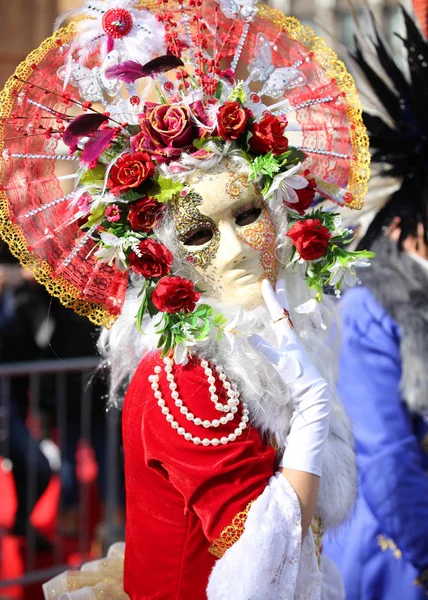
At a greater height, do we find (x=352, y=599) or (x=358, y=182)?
(x=358, y=182)

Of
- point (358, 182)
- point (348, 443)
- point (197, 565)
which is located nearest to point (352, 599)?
point (348, 443)

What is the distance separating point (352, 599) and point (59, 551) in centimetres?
243

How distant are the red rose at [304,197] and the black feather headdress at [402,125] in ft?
2.58

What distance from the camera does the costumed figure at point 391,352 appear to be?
285cm

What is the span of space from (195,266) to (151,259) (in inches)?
6.1

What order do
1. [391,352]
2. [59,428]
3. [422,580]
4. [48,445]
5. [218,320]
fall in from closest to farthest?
1. [218,320]
2. [422,580]
3. [391,352]
4. [59,428]
5. [48,445]

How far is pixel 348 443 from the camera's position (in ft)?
7.54

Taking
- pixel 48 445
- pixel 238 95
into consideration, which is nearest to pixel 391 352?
pixel 238 95

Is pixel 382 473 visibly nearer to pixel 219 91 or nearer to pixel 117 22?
pixel 219 91

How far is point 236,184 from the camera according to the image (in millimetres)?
2037

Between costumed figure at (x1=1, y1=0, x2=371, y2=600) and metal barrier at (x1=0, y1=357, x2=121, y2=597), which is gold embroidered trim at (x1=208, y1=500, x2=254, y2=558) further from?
metal barrier at (x1=0, y1=357, x2=121, y2=597)

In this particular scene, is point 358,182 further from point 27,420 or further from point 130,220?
point 27,420

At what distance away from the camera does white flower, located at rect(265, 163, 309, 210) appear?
204cm

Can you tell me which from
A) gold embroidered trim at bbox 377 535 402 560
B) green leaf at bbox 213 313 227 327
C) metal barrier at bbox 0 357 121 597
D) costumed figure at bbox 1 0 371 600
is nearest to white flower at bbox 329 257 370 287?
costumed figure at bbox 1 0 371 600
